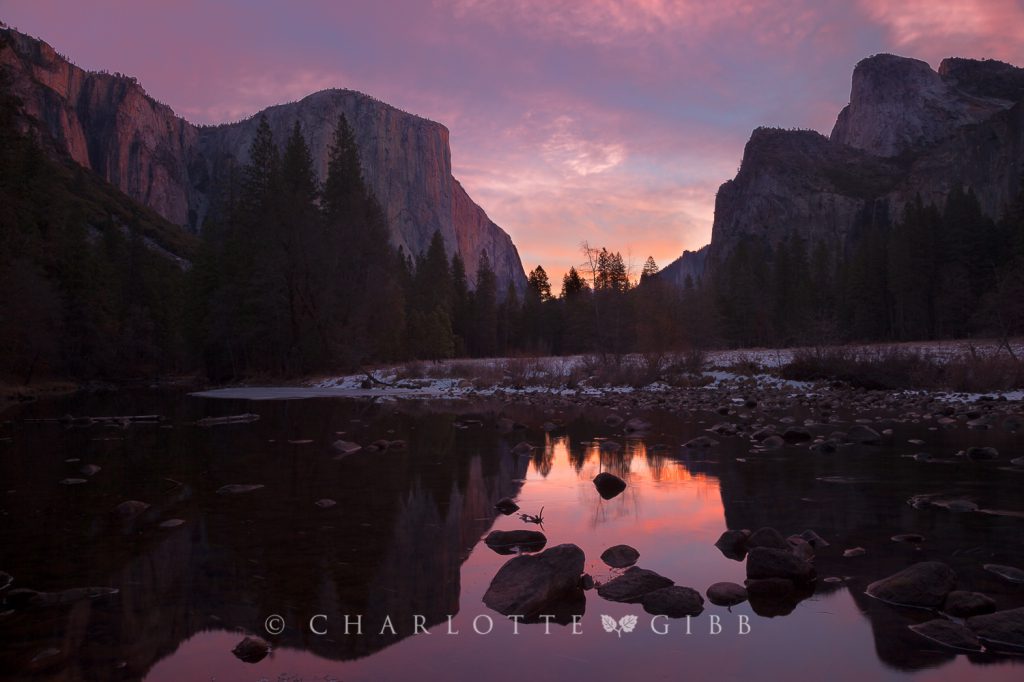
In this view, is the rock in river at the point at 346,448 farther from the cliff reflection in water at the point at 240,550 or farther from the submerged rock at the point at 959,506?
the submerged rock at the point at 959,506

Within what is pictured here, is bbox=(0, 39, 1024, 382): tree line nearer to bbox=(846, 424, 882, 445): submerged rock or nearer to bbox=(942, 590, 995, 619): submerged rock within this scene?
bbox=(846, 424, 882, 445): submerged rock

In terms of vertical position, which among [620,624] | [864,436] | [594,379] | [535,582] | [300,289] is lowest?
[620,624]

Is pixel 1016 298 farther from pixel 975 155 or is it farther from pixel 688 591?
pixel 975 155

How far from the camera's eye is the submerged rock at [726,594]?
4039mm

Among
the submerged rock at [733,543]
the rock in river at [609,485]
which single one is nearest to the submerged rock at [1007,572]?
the submerged rock at [733,543]

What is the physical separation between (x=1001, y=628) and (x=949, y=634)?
0.26 metres

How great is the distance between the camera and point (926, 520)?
582 centimetres

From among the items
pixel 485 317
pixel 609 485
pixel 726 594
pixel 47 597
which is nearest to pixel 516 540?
pixel 726 594

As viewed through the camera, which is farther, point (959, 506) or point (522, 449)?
point (522, 449)

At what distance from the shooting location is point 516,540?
540 centimetres

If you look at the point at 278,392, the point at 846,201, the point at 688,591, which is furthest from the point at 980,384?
the point at 846,201

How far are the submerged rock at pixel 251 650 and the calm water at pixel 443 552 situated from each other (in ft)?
0.17

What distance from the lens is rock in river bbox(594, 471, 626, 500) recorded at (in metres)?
7.41

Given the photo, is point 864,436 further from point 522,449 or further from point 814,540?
point 814,540
